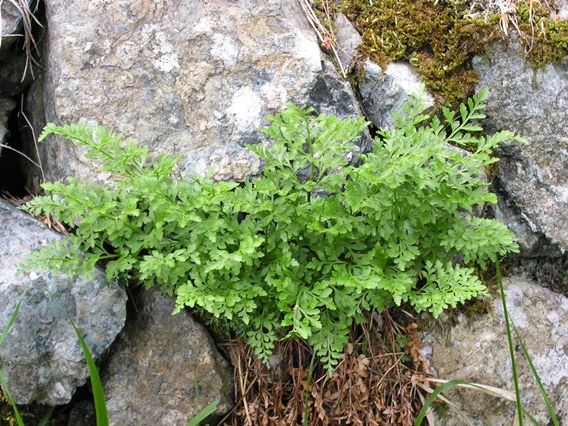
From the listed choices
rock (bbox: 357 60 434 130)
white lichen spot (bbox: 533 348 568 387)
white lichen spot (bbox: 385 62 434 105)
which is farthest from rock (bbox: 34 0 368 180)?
white lichen spot (bbox: 533 348 568 387)

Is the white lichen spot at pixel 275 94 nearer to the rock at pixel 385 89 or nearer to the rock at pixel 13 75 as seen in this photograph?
the rock at pixel 385 89

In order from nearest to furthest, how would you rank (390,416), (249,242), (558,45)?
(249,242) → (390,416) → (558,45)

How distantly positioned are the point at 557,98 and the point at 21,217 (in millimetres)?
3385

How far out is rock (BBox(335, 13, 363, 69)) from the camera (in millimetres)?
4141

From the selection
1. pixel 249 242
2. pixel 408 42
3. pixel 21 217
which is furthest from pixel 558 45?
pixel 21 217

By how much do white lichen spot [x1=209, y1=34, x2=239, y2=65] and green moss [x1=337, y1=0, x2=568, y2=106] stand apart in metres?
0.86

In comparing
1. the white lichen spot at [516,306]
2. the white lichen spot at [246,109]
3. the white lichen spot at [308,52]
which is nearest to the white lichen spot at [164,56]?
the white lichen spot at [246,109]

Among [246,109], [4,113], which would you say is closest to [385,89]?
[246,109]

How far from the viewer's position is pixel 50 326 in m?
3.61

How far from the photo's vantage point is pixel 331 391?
3.70m

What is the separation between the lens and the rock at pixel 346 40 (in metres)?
4.14

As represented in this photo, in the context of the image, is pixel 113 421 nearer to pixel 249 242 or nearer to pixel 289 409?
pixel 289 409

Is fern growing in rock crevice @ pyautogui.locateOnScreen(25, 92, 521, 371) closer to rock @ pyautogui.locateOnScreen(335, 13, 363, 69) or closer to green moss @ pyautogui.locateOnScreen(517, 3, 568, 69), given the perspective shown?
rock @ pyautogui.locateOnScreen(335, 13, 363, 69)

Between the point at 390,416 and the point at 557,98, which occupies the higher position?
the point at 557,98
